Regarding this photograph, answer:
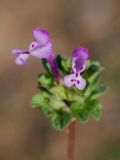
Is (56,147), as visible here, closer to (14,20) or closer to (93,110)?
(14,20)

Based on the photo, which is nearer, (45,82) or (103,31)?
(45,82)

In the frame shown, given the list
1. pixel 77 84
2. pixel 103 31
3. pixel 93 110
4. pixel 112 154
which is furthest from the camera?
pixel 103 31

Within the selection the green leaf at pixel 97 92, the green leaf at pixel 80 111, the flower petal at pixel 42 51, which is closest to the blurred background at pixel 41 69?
the green leaf at pixel 97 92

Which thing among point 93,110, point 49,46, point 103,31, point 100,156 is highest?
point 103,31

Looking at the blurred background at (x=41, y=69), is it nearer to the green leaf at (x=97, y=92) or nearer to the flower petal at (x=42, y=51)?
the green leaf at (x=97, y=92)

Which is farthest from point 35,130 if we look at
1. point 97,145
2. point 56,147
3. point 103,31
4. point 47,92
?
point 47,92

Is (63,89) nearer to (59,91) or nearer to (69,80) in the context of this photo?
(59,91)
